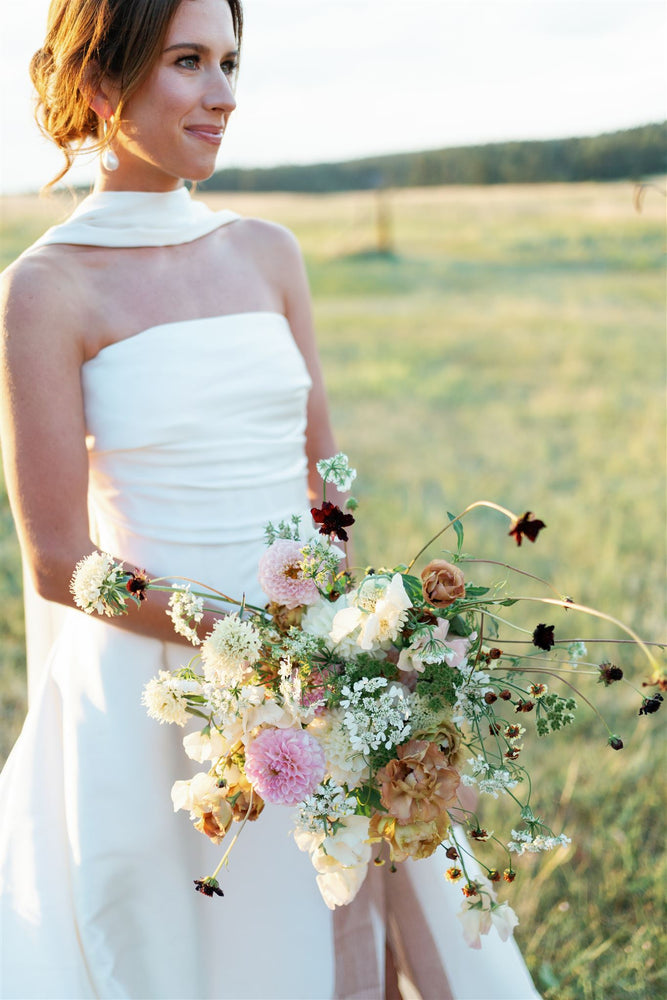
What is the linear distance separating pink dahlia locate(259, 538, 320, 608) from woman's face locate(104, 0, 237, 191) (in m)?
0.99

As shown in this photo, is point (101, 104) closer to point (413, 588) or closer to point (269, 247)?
point (269, 247)

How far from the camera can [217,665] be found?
4.72ft

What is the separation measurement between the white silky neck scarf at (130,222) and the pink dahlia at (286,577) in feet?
3.19

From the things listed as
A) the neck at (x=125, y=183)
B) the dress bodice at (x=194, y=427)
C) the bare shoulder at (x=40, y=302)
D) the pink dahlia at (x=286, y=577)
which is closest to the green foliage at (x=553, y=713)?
the pink dahlia at (x=286, y=577)

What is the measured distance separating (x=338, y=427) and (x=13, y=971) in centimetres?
686

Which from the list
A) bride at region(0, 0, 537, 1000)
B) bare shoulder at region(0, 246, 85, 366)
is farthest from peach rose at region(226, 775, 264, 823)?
bare shoulder at region(0, 246, 85, 366)

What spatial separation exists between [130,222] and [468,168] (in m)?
12.2

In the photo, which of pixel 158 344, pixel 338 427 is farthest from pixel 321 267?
pixel 158 344

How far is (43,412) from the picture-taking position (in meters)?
1.92

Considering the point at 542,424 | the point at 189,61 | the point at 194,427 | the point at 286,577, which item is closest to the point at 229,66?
the point at 189,61

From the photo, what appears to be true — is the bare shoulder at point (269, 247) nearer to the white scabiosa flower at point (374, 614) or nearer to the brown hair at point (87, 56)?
the brown hair at point (87, 56)

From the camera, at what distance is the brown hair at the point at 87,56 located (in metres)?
1.92

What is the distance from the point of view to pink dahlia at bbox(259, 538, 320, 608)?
4.87 feet

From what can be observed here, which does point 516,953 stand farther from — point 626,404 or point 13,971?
point 626,404
